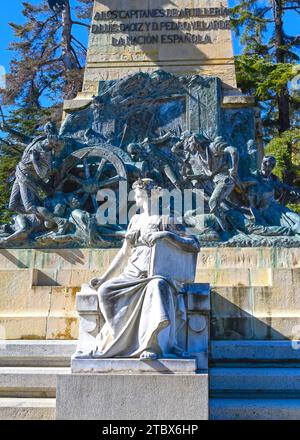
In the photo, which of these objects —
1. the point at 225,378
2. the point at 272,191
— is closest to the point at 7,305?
the point at 225,378

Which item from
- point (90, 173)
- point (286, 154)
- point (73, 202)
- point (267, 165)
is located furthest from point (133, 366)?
point (286, 154)

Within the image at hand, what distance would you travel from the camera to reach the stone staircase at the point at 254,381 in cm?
592

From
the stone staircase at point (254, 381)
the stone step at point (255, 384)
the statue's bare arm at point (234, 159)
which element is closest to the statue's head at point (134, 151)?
the statue's bare arm at point (234, 159)

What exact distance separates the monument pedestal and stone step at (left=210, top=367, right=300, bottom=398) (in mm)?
962

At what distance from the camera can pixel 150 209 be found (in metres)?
7.05

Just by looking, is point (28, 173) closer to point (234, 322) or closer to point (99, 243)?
point (99, 243)

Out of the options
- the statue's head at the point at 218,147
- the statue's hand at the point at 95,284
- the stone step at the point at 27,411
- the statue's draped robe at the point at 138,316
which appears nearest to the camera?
the statue's draped robe at the point at 138,316

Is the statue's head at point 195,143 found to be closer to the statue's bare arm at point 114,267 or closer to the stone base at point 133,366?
the statue's bare arm at point 114,267

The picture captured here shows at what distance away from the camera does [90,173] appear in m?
10.4

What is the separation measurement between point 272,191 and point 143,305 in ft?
15.3

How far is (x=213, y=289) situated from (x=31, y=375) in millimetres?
2646

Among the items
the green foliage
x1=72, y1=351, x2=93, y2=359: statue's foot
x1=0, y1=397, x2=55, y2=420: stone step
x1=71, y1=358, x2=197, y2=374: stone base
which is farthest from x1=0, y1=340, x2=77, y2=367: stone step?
the green foliage

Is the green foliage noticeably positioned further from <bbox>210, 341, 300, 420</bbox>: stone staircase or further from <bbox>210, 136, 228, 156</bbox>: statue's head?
<bbox>210, 341, 300, 420</bbox>: stone staircase

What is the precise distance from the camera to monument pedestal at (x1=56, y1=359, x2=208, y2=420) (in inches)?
219
